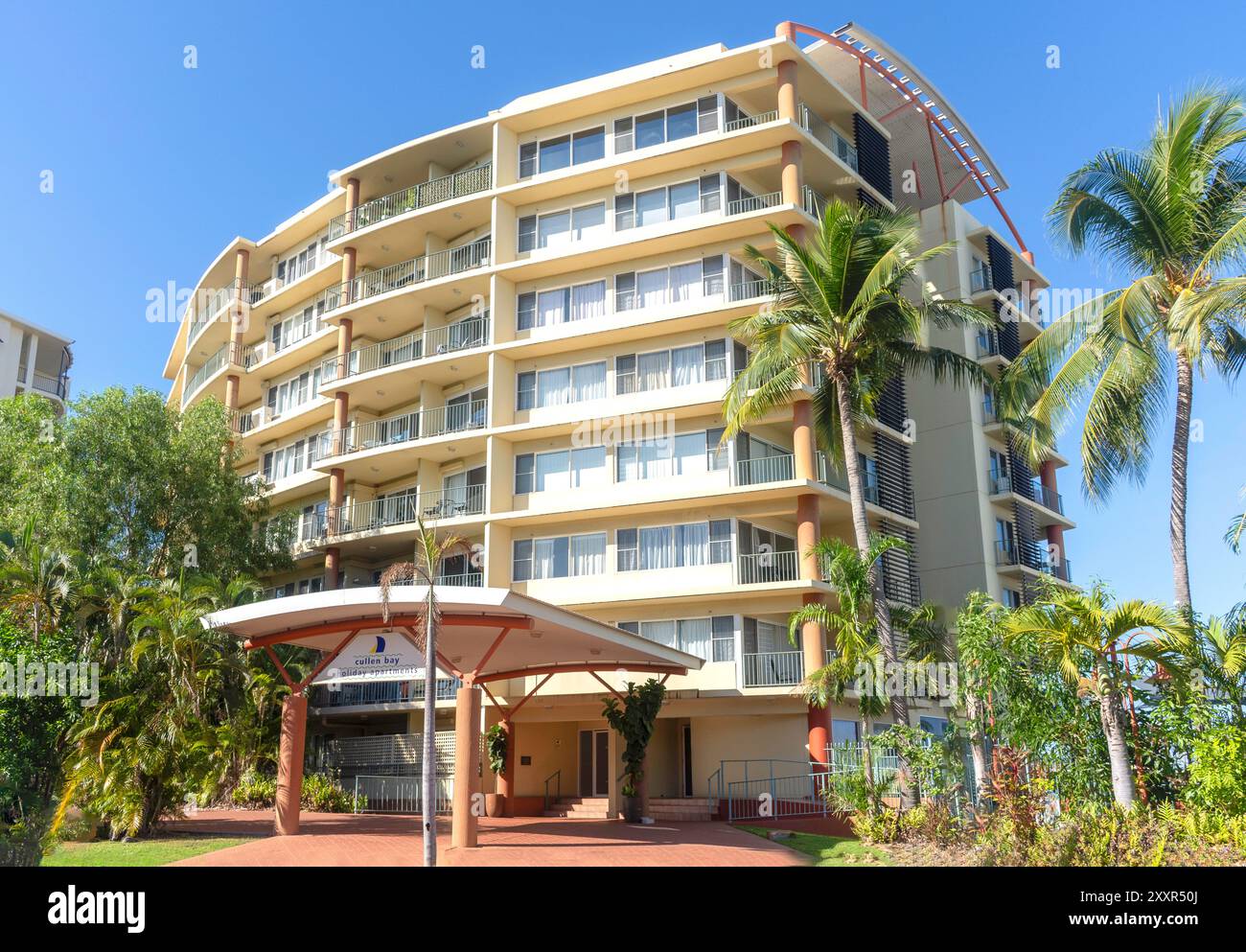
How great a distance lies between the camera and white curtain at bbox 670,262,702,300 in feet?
115

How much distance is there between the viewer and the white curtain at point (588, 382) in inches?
1400

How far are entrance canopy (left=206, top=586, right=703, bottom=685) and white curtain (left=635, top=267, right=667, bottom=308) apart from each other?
44.9 ft

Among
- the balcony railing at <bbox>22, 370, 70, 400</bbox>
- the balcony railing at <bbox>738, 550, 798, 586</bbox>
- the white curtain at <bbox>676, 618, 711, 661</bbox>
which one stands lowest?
the white curtain at <bbox>676, 618, 711, 661</bbox>

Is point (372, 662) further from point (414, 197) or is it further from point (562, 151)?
point (414, 197)

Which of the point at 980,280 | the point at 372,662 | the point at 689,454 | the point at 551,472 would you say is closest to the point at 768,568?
the point at 689,454

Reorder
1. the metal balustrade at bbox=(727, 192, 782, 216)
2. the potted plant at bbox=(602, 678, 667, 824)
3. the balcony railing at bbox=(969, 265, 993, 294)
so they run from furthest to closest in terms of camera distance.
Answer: the balcony railing at bbox=(969, 265, 993, 294)
the metal balustrade at bbox=(727, 192, 782, 216)
the potted plant at bbox=(602, 678, 667, 824)

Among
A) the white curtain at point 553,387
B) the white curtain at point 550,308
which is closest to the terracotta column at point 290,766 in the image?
the white curtain at point 553,387

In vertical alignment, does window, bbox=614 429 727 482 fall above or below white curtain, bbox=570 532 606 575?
above

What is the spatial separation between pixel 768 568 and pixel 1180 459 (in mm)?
14014

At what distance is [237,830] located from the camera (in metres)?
23.6

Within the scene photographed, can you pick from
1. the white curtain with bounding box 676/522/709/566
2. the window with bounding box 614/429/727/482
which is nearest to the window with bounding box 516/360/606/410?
the window with bounding box 614/429/727/482

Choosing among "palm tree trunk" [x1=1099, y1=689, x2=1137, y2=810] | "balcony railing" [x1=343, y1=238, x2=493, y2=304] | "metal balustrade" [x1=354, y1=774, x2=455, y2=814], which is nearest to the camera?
"palm tree trunk" [x1=1099, y1=689, x2=1137, y2=810]

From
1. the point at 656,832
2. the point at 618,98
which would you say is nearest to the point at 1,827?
the point at 656,832

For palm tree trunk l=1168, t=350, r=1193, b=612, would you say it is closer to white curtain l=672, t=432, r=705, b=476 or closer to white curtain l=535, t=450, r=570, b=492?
white curtain l=672, t=432, r=705, b=476
